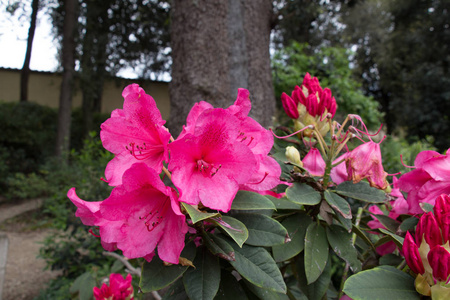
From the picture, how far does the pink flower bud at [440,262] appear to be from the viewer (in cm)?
54

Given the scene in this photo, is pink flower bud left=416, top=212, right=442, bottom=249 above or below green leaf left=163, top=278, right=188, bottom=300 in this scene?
above

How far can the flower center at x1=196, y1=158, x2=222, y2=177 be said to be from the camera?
60 centimetres

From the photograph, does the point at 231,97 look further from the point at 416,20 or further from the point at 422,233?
the point at 416,20

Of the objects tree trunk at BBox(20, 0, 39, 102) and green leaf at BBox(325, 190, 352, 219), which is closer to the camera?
green leaf at BBox(325, 190, 352, 219)

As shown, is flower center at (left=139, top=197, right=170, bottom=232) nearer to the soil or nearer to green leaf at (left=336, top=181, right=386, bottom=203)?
green leaf at (left=336, top=181, right=386, bottom=203)

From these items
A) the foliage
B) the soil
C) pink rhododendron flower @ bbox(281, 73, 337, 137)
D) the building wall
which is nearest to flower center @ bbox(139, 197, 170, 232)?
pink rhododendron flower @ bbox(281, 73, 337, 137)

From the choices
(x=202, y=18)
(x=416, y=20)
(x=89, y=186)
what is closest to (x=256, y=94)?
(x=202, y=18)

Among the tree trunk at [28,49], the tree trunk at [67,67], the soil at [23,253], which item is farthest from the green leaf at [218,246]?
the tree trunk at [28,49]

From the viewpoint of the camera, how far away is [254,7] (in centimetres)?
238

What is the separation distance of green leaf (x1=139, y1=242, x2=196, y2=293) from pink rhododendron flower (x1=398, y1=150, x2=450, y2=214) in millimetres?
485

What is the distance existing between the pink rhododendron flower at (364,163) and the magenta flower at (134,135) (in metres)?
0.43

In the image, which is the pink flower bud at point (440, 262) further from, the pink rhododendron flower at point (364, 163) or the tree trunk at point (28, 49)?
the tree trunk at point (28, 49)

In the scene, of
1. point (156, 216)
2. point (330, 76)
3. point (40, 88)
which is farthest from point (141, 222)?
point (40, 88)

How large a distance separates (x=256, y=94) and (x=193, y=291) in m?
1.79
